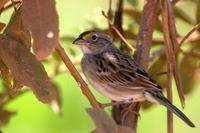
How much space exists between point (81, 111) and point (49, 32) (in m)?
2.94

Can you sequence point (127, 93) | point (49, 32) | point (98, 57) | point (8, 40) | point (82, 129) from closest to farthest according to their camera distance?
1. point (49, 32)
2. point (8, 40)
3. point (127, 93)
4. point (98, 57)
5. point (82, 129)

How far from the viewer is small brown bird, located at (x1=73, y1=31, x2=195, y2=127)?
9.24 feet

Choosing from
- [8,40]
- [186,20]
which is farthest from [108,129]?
[186,20]

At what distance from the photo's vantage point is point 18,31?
5.24 ft

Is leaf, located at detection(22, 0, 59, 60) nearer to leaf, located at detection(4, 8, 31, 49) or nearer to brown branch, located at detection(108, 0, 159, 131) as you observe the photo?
leaf, located at detection(4, 8, 31, 49)

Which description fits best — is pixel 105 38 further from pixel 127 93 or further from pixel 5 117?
pixel 5 117

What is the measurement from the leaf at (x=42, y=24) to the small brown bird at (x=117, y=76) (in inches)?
50.3

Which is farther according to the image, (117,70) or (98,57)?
(98,57)

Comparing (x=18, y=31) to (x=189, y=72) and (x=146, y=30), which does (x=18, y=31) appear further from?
(x=189, y=72)

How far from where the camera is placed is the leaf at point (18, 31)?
1.57 meters

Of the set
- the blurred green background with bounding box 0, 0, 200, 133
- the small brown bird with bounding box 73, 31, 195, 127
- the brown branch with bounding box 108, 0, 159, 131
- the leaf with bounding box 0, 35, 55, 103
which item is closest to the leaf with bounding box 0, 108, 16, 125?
the brown branch with bounding box 108, 0, 159, 131

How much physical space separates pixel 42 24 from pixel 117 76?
1.72m

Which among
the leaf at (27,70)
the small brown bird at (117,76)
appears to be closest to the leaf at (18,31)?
the leaf at (27,70)

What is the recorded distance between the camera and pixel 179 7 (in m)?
2.84
